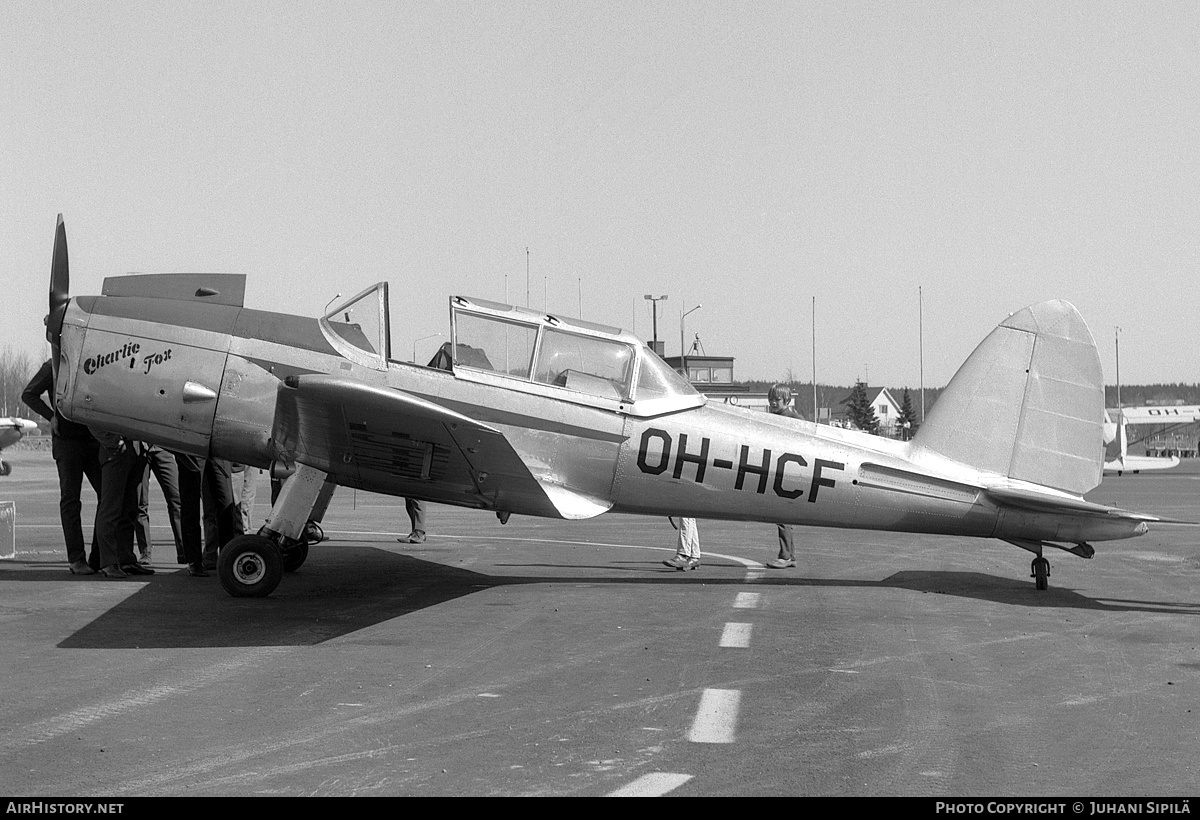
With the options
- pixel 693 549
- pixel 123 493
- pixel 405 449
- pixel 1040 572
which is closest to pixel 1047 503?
pixel 1040 572

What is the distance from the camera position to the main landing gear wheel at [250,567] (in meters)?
8.13

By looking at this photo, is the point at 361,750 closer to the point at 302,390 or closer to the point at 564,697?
the point at 564,697

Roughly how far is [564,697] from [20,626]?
4155mm

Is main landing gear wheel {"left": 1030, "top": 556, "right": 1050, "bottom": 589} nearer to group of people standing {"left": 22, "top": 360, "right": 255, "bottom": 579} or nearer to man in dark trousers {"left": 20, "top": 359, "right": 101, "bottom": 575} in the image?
group of people standing {"left": 22, "top": 360, "right": 255, "bottom": 579}

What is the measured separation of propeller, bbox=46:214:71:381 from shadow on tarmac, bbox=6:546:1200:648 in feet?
6.93

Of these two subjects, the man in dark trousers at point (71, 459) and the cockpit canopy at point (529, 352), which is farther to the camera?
the man in dark trousers at point (71, 459)

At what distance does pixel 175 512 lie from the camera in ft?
34.8

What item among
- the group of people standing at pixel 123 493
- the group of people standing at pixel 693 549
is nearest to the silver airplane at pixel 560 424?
the group of people standing at pixel 123 493

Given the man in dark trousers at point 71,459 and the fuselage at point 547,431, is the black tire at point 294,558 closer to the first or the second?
the fuselage at point 547,431

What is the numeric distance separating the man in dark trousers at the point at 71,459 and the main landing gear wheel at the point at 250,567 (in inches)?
90.0

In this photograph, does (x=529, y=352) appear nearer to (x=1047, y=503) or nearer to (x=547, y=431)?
(x=547, y=431)

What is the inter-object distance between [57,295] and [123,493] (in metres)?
1.85

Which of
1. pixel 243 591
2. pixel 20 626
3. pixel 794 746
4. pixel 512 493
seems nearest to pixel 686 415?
pixel 512 493

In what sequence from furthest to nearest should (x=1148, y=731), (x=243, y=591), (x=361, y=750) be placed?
(x=243, y=591), (x=1148, y=731), (x=361, y=750)
